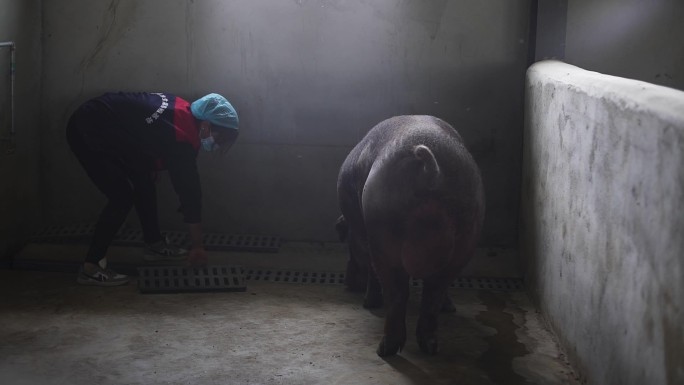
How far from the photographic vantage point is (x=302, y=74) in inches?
228

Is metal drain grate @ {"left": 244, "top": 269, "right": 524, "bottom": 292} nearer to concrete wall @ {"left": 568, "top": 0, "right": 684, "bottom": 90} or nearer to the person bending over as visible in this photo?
the person bending over

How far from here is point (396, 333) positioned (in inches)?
158

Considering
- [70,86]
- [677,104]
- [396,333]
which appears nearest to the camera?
[677,104]

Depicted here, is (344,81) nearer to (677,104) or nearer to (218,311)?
(218,311)

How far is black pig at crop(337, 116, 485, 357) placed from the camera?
3.72 metres

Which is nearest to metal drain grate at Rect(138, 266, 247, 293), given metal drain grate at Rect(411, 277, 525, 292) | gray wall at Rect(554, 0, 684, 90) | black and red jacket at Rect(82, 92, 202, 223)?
black and red jacket at Rect(82, 92, 202, 223)

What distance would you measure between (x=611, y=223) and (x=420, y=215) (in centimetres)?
91

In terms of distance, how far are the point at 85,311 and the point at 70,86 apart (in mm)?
1963

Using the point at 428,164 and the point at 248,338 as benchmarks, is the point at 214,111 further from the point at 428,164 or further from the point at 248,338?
the point at 428,164

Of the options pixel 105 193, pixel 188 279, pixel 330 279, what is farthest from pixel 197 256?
pixel 330 279

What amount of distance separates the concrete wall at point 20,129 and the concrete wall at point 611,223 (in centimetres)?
348

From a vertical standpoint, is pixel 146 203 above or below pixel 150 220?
above

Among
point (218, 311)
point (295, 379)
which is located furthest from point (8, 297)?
point (295, 379)

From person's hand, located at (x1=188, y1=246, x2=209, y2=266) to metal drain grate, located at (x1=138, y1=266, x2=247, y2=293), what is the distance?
0.19ft
